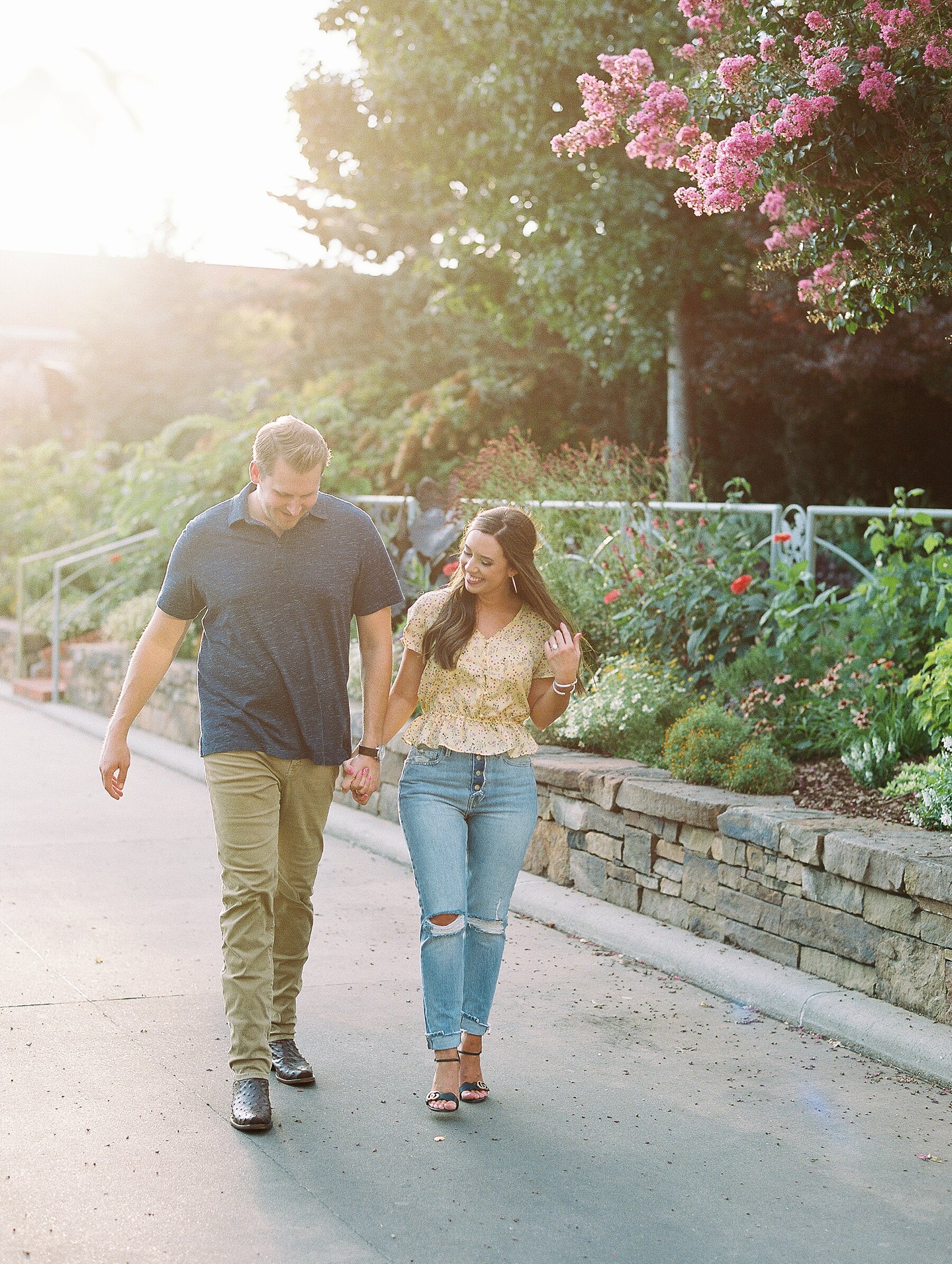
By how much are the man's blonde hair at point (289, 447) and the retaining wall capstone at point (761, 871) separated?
2.22 metres

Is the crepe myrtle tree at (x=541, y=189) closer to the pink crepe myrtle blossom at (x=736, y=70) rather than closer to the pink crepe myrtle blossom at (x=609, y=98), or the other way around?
the pink crepe myrtle blossom at (x=609, y=98)

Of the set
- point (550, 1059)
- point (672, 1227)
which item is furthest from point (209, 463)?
point (672, 1227)

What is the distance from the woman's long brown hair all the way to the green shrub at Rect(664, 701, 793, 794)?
1.98 metres

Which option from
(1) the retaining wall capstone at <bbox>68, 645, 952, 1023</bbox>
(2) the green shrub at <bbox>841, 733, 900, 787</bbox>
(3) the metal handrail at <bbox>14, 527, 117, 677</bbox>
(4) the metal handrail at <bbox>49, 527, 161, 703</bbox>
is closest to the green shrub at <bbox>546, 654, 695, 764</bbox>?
(1) the retaining wall capstone at <bbox>68, 645, 952, 1023</bbox>

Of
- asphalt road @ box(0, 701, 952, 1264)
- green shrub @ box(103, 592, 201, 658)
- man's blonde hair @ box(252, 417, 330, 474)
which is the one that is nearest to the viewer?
asphalt road @ box(0, 701, 952, 1264)

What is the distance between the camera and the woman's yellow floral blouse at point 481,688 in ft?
13.1

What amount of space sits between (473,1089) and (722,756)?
238 cm

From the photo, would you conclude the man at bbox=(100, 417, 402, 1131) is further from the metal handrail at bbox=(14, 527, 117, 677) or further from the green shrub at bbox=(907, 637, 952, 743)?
the metal handrail at bbox=(14, 527, 117, 677)

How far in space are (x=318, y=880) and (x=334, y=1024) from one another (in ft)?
6.97

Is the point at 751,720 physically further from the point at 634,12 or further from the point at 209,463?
the point at 209,463

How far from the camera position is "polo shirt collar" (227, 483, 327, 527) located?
3.94 meters

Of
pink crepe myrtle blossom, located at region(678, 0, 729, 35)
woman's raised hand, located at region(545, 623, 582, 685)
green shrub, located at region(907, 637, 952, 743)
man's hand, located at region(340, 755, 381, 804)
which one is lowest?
man's hand, located at region(340, 755, 381, 804)

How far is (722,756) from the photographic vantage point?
6.04m

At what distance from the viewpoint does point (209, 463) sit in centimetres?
1386
